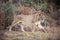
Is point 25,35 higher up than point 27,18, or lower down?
lower down

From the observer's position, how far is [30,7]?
335 centimetres

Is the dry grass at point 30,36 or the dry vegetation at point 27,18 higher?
the dry vegetation at point 27,18

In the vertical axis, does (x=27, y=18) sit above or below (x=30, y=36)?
above

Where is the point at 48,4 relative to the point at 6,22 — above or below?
above

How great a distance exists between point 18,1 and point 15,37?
631 millimetres

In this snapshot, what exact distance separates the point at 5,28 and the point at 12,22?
157 mm

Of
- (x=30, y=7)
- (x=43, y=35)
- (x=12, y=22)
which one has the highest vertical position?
(x=30, y=7)

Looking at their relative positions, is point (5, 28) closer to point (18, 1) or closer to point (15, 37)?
point (15, 37)

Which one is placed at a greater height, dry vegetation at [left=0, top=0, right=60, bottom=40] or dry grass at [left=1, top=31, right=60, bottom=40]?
dry vegetation at [left=0, top=0, right=60, bottom=40]

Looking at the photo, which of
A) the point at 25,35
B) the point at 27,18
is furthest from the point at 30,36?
the point at 27,18

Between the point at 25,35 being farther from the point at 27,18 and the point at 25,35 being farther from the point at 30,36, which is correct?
the point at 27,18

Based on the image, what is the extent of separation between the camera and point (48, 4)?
3.40 m

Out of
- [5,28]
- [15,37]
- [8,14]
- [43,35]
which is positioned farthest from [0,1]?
[43,35]

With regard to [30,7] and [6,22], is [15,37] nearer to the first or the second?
[6,22]
